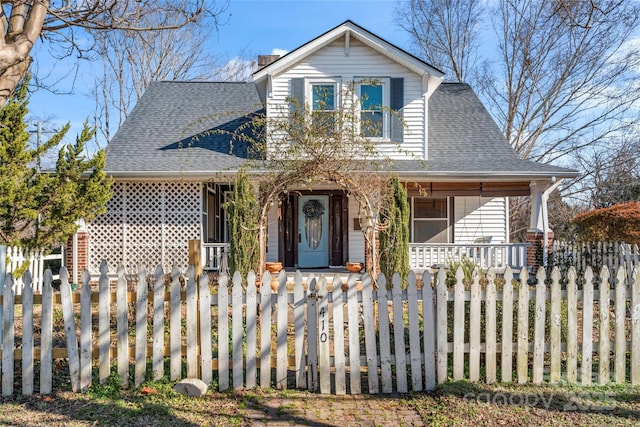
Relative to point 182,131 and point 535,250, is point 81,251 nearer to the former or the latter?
point 182,131

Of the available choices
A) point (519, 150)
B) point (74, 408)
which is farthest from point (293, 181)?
point (519, 150)

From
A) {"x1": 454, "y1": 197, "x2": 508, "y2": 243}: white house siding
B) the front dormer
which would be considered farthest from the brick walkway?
{"x1": 454, "y1": 197, "x2": 508, "y2": 243}: white house siding

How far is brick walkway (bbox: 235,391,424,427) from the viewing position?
3.91 m

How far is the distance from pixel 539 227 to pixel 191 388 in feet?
31.7

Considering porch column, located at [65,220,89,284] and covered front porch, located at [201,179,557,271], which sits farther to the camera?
covered front porch, located at [201,179,557,271]

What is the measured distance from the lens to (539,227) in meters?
11.4

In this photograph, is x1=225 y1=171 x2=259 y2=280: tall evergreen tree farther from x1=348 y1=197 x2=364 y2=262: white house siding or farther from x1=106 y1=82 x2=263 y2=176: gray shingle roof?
x1=348 y1=197 x2=364 y2=262: white house siding

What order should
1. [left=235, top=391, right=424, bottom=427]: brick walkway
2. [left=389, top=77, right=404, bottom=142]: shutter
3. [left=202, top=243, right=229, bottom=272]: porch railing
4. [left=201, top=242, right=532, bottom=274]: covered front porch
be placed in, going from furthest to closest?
1. [left=389, top=77, right=404, bottom=142]: shutter
2. [left=201, top=242, right=532, bottom=274]: covered front porch
3. [left=202, top=243, right=229, bottom=272]: porch railing
4. [left=235, top=391, right=424, bottom=427]: brick walkway

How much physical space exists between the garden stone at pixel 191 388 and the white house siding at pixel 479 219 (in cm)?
1064

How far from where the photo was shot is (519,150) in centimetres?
2359

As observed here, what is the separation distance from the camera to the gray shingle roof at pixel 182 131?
11.6 metres

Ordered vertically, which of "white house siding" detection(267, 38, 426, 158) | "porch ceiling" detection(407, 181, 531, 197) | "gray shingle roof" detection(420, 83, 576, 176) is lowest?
"porch ceiling" detection(407, 181, 531, 197)

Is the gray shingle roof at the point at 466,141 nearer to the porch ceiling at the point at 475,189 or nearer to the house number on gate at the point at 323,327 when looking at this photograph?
the porch ceiling at the point at 475,189

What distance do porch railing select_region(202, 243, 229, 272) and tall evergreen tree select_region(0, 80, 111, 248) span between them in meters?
2.64
